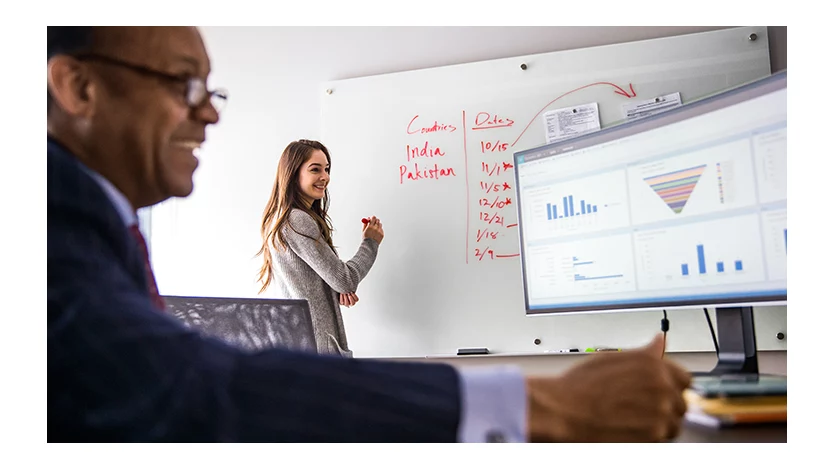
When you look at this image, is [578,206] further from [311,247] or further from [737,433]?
[311,247]

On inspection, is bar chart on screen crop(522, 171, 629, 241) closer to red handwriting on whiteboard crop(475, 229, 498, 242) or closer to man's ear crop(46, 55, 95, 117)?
man's ear crop(46, 55, 95, 117)

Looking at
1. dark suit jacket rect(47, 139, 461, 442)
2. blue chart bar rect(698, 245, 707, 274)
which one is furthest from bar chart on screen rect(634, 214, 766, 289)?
dark suit jacket rect(47, 139, 461, 442)

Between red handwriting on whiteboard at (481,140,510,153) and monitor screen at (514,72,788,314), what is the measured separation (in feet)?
2.90

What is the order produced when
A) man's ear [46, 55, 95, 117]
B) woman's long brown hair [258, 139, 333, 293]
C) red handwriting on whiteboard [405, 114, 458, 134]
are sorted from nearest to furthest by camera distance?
man's ear [46, 55, 95, 117]
woman's long brown hair [258, 139, 333, 293]
red handwriting on whiteboard [405, 114, 458, 134]

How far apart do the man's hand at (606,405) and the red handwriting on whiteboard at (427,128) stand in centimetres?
176

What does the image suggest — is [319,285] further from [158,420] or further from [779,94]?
[158,420]

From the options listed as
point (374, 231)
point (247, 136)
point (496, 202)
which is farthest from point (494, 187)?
point (247, 136)

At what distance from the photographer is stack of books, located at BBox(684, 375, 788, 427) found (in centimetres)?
55

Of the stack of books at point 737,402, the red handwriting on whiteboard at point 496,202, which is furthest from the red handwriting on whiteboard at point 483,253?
the stack of books at point 737,402

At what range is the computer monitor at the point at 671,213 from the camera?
77 cm

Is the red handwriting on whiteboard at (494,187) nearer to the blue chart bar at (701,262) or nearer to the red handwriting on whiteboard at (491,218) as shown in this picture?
the red handwriting on whiteboard at (491,218)
